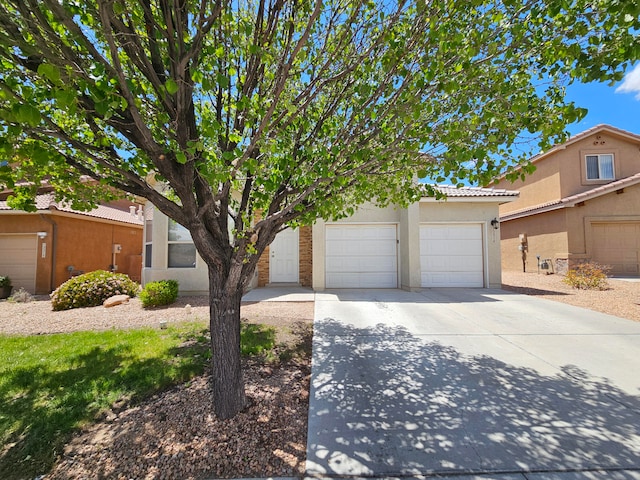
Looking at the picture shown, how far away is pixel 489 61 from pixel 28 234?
14.8 metres

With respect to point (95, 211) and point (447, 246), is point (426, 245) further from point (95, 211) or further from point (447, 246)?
point (95, 211)

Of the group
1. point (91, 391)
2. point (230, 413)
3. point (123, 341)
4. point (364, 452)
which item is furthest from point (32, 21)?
point (123, 341)

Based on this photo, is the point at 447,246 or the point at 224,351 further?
the point at 447,246

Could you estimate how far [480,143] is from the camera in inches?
115

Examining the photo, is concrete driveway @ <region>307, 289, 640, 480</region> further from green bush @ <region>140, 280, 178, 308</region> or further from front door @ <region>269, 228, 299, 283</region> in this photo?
front door @ <region>269, 228, 299, 283</region>

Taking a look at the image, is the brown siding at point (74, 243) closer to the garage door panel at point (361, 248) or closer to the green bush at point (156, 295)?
the green bush at point (156, 295)

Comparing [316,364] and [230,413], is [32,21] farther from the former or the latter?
[316,364]

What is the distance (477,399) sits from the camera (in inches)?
117

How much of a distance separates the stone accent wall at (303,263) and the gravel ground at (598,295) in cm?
681

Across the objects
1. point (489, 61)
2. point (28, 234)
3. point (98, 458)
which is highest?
point (489, 61)

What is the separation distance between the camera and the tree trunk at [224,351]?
2.72 meters

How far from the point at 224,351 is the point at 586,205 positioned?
1657cm

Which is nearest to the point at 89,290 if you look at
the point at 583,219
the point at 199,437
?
the point at 199,437

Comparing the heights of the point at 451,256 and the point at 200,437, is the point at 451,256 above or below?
above
